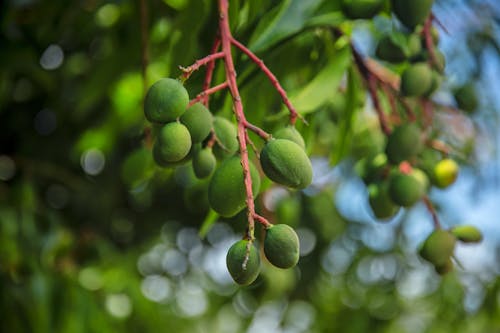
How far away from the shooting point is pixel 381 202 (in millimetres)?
985

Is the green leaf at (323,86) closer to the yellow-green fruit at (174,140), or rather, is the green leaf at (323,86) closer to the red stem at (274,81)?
the red stem at (274,81)

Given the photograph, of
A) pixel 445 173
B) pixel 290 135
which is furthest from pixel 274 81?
pixel 445 173

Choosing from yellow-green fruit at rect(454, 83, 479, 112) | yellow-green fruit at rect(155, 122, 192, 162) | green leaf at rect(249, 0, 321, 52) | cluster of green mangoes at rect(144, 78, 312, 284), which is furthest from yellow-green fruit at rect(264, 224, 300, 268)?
yellow-green fruit at rect(454, 83, 479, 112)

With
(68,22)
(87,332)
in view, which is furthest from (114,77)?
(87,332)

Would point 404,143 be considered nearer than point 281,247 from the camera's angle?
No

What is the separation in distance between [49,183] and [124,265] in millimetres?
447

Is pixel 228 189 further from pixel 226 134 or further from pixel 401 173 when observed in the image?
pixel 401 173

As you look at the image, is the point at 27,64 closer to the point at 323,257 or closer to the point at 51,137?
the point at 51,137

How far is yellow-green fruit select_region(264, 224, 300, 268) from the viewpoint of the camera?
0.64 metres

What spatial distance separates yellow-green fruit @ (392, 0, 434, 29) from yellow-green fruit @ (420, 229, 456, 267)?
25 centimetres

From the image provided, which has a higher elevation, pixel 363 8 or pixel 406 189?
pixel 363 8

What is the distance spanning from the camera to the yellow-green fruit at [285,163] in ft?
2.22

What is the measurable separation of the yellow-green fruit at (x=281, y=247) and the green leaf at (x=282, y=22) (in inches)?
12.6

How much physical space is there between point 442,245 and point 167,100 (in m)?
0.42
